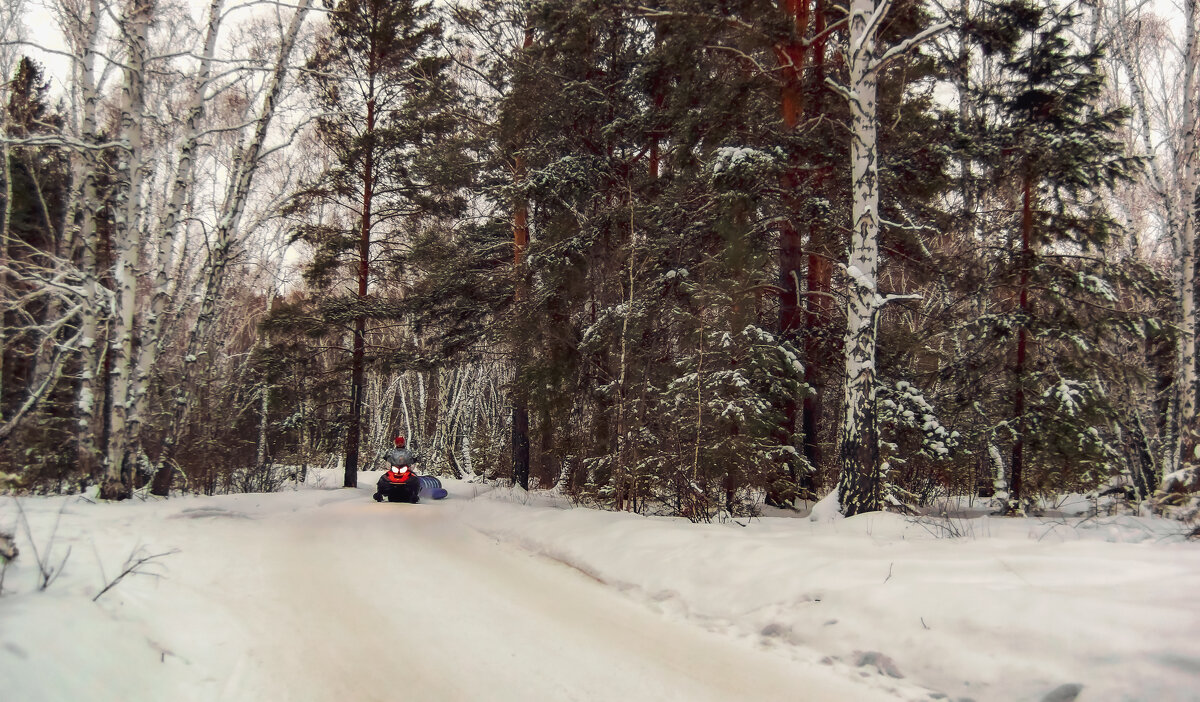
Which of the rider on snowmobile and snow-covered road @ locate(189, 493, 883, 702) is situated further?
the rider on snowmobile

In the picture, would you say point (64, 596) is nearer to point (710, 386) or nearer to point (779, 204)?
point (710, 386)

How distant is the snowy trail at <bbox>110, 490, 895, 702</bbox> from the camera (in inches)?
151

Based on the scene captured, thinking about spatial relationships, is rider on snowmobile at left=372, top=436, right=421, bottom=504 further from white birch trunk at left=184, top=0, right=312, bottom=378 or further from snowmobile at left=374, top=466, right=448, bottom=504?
white birch trunk at left=184, top=0, right=312, bottom=378

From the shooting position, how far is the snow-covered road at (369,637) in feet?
11.7

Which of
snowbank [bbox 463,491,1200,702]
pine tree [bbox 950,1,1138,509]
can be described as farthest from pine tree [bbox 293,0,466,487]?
pine tree [bbox 950,1,1138,509]

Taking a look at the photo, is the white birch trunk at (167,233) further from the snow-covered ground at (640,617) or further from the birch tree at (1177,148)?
the birch tree at (1177,148)

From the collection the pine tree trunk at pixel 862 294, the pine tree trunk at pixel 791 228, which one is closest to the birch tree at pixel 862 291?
the pine tree trunk at pixel 862 294

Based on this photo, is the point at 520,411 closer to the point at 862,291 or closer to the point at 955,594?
the point at 862,291

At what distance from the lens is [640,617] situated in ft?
17.5

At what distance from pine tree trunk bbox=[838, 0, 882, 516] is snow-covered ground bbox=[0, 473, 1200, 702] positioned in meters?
0.76

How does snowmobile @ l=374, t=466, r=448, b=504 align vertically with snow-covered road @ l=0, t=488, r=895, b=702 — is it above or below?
below

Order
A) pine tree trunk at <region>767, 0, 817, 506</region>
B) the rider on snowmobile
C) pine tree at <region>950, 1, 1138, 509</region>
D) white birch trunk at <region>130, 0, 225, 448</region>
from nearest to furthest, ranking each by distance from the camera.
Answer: pine tree at <region>950, 1, 1138, 509</region> → white birch trunk at <region>130, 0, 225, 448</region> → pine tree trunk at <region>767, 0, 817, 506</region> → the rider on snowmobile

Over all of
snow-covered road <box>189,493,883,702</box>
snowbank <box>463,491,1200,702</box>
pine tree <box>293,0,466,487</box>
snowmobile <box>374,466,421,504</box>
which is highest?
pine tree <box>293,0,466,487</box>

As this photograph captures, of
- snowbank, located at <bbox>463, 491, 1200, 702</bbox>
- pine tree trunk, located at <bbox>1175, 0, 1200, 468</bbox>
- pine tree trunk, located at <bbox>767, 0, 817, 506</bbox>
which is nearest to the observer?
snowbank, located at <bbox>463, 491, 1200, 702</bbox>
